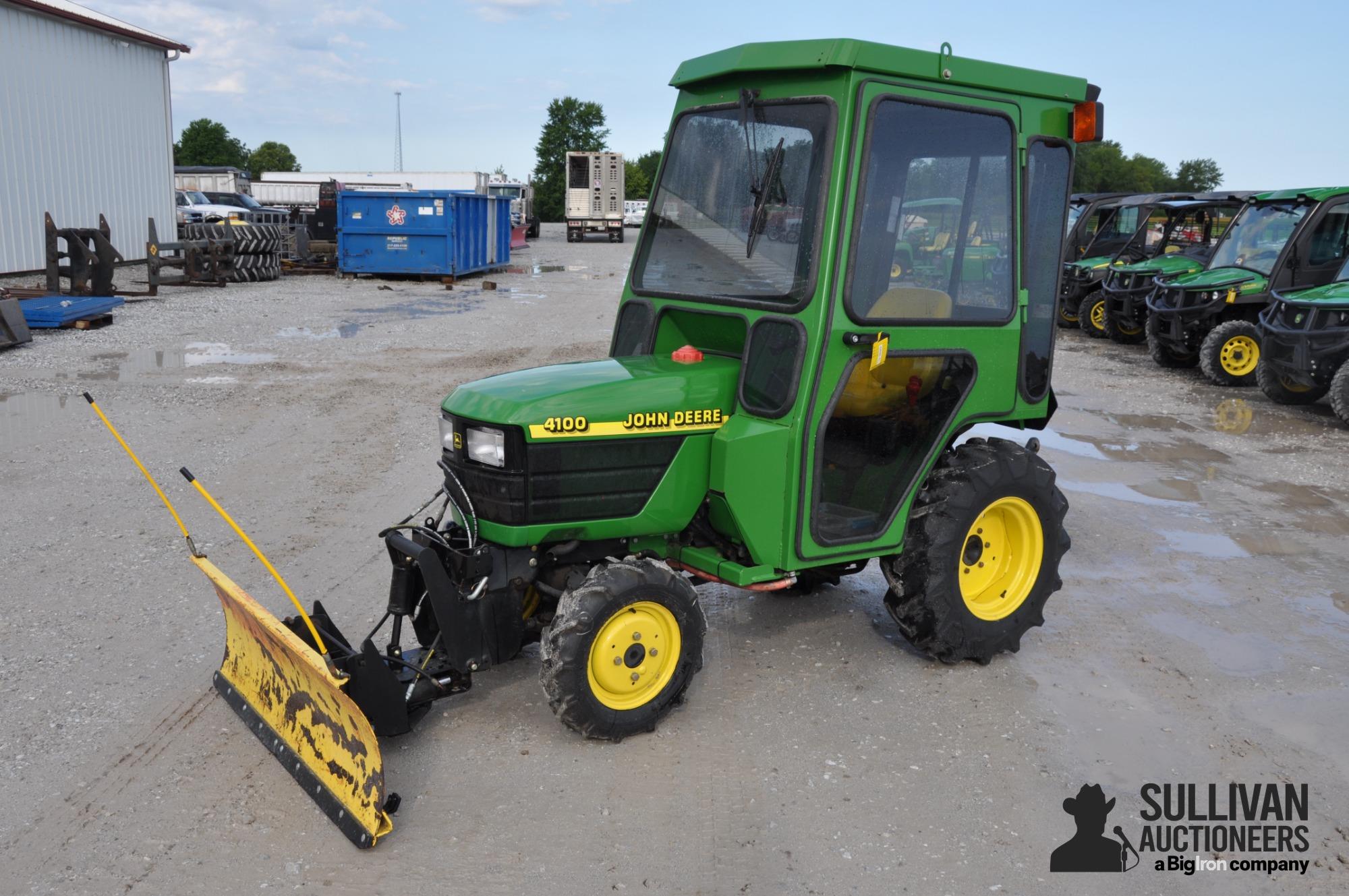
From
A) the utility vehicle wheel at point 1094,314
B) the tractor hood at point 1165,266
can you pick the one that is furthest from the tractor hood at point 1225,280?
the utility vehicle wheel at point 1094,314

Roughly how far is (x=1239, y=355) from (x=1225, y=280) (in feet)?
3.32

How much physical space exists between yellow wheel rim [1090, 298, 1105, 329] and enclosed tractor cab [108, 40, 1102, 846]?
1414 centimetres

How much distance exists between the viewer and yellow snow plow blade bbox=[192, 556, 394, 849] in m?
3.30

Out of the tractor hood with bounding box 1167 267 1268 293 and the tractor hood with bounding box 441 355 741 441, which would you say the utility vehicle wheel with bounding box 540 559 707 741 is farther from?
the tractor hood with bounding box 1167 267 1268 293

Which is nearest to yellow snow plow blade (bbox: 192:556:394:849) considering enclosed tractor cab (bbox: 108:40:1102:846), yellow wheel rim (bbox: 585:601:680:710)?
enclosed tractor cab (bbox: 108:40:1102:846)

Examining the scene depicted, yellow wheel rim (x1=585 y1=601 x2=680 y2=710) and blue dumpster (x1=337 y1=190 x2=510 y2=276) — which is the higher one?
blue dumpster (x1=337 y1=190 x2=510 y2=276)

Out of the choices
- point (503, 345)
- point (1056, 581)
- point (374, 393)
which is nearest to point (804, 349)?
point (1056, 581)

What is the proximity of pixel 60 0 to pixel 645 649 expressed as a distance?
931 inches

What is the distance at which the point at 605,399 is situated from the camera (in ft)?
12.8

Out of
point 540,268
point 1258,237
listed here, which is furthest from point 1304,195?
point 540,268

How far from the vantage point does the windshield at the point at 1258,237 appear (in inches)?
523

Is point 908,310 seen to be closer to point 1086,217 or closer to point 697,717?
point 697,717

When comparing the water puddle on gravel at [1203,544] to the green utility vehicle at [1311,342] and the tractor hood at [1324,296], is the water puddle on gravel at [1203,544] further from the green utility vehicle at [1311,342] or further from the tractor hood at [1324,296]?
the tractor hood at [1324,296]

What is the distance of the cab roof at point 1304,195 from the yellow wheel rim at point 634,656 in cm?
1200
